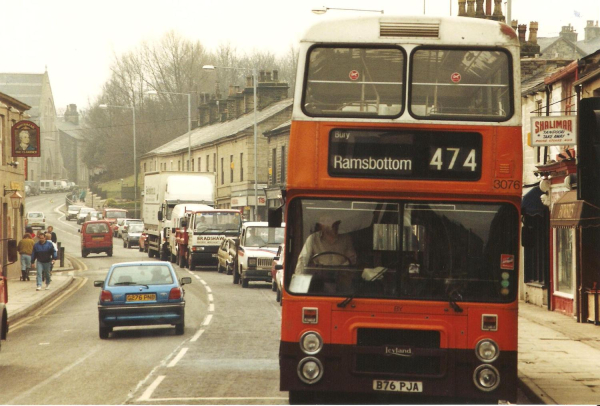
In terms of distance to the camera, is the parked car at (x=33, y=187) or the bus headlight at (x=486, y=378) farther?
the parked car at (x=33, y=187)

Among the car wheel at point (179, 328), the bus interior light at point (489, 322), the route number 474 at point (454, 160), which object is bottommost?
the car wheel at point (179, 328)

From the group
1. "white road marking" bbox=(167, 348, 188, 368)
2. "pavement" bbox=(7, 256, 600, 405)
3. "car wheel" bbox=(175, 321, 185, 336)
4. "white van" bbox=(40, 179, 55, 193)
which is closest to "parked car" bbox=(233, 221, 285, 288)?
"pavement" bbox=(7, 256, 600, 405)

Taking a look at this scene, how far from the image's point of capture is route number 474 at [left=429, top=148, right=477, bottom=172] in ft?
30.3

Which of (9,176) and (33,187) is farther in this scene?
(33,187)

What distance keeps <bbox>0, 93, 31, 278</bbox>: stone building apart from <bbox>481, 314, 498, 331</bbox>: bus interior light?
97.1ft

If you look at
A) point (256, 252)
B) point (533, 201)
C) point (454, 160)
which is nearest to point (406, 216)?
point (454, 160)

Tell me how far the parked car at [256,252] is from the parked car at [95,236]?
2286 centimetres

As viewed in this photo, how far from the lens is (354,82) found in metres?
9.53

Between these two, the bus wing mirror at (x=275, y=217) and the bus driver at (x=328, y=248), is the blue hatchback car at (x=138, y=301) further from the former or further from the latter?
the bus driver at (x=328, y=248)

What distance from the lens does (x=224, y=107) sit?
80.8m

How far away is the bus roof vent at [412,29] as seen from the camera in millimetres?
9523

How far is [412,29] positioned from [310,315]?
309 centimetres

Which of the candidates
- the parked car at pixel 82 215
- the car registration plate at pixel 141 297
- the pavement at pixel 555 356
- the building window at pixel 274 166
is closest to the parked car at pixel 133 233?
the building window at pixel 274 166

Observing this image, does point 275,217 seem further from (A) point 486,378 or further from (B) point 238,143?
(B) point 238,143
